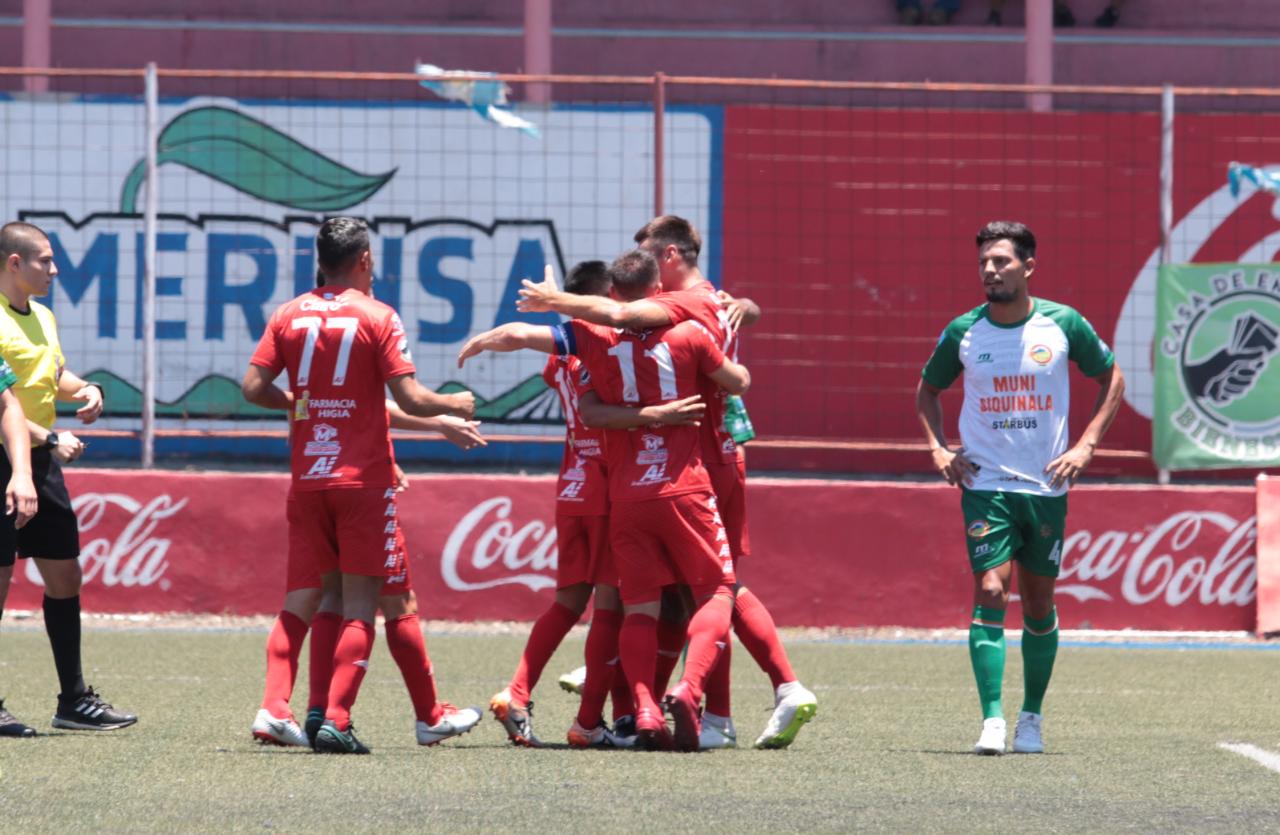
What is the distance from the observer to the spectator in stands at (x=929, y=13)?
21.1 m

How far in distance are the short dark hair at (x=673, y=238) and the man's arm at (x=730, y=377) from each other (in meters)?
0.58

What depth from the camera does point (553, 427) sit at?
47.2 feet

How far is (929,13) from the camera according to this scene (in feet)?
70.1

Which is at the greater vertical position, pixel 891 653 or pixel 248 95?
pixel 248 95

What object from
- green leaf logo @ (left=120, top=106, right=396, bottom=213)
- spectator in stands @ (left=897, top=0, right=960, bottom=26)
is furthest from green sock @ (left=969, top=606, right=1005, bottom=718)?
spectator in stands @ (left=897, top=0, right=960, bottom=26)

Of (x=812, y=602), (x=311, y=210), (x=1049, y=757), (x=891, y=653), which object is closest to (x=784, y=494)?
(x=812, y=602)

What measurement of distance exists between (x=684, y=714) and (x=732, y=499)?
1.11 m

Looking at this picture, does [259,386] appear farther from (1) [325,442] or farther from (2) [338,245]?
(2) [338,245]

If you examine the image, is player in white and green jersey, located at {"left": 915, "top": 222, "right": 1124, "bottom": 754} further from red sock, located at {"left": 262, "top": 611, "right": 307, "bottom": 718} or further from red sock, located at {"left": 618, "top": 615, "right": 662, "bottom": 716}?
red sock, located at {"left": 262, "top": 611, "right": 307, "bottom": 718}

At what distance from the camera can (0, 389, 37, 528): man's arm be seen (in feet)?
23.0

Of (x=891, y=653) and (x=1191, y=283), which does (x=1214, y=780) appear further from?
(x=1191, y=283)

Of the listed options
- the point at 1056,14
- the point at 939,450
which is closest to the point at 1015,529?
the point at 939,450

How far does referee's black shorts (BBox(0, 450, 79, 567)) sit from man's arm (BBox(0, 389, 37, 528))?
0.52 metres

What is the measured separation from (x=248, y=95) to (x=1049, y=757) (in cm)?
978
